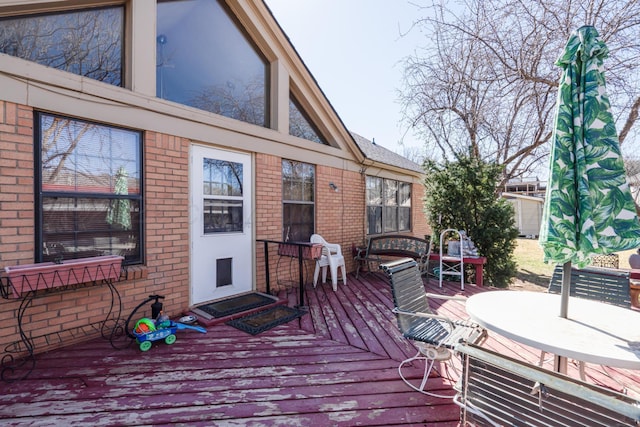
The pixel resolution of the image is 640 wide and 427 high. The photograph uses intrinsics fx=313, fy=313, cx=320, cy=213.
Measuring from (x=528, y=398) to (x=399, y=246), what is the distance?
255 inches

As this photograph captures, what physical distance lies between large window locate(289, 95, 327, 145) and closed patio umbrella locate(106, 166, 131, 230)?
10.6 feet

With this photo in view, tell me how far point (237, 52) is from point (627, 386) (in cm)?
640

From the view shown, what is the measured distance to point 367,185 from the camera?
27.3 ft

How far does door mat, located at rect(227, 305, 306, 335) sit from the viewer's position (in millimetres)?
3914

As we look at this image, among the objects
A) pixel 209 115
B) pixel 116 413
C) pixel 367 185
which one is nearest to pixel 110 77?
pixel 209 115

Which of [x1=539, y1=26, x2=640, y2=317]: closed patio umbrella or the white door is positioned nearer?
[x1=539, y1=26, x2=640, y2=317]: closed patio umbrella

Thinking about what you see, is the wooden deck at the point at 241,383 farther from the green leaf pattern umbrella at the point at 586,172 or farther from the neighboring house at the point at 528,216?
the neighboring house at the point at 528,216

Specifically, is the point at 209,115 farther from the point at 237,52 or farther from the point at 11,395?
the point at 11,395

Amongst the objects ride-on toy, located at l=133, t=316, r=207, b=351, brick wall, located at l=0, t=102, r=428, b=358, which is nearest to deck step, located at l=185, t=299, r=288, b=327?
brick wall, located at l=0, t=102, r=428, b=358

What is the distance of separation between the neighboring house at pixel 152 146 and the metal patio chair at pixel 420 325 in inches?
114

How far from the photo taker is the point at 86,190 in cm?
→ 347

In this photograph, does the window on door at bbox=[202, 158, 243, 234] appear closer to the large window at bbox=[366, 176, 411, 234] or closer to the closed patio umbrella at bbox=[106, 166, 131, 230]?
the closed patio umbrella at bbox=[106, 166, 131, 230]

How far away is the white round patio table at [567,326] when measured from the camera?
1688 mm

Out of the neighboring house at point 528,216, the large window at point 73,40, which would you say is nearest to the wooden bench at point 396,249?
the large window at point 73,40
